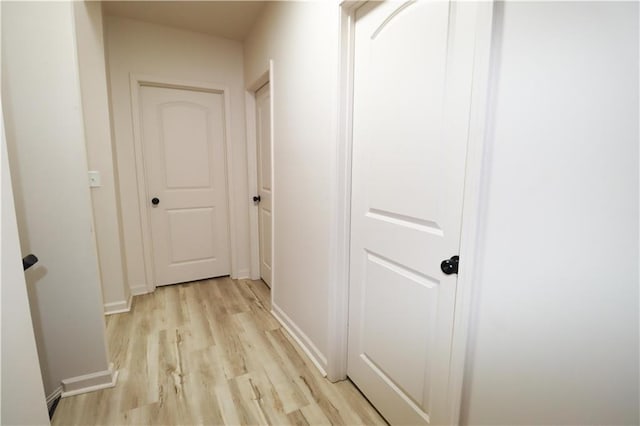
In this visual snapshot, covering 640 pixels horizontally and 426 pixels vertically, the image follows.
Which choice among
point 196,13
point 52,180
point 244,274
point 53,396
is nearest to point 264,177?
point 244,274

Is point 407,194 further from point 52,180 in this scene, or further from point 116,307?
point 116,307

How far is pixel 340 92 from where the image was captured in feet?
Answer: 4.60

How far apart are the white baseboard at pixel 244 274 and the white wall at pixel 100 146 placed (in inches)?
40.2

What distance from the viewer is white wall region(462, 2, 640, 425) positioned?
1.97 feet

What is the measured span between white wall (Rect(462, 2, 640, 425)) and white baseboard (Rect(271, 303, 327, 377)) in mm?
1008

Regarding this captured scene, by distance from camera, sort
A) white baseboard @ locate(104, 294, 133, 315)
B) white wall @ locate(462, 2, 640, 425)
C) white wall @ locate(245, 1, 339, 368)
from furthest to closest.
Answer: white baseboard @ locate(104, 294, 133, 315) < white wall @ locate(245, 1, 339, 368) < white wall @ locate(462, 2, 640, 425)

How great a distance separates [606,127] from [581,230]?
224 mm

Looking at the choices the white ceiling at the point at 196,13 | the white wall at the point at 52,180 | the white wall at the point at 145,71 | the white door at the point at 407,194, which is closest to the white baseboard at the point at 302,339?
the white door at the point at 407,194

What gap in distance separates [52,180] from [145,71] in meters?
1.61

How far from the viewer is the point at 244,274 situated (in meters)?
3.14

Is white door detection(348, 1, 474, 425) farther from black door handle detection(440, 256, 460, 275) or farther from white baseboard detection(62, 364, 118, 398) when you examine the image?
white baseboard detection(62, 364, 118, 398)

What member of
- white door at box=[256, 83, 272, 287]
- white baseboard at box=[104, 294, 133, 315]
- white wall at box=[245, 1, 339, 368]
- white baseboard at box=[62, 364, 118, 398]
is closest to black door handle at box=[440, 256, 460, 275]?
white wall at box=[245, 1, 339, 368]

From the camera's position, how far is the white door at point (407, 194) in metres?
0.97

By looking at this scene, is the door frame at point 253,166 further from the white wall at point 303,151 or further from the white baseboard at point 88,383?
the white baseboard at point 88,383
